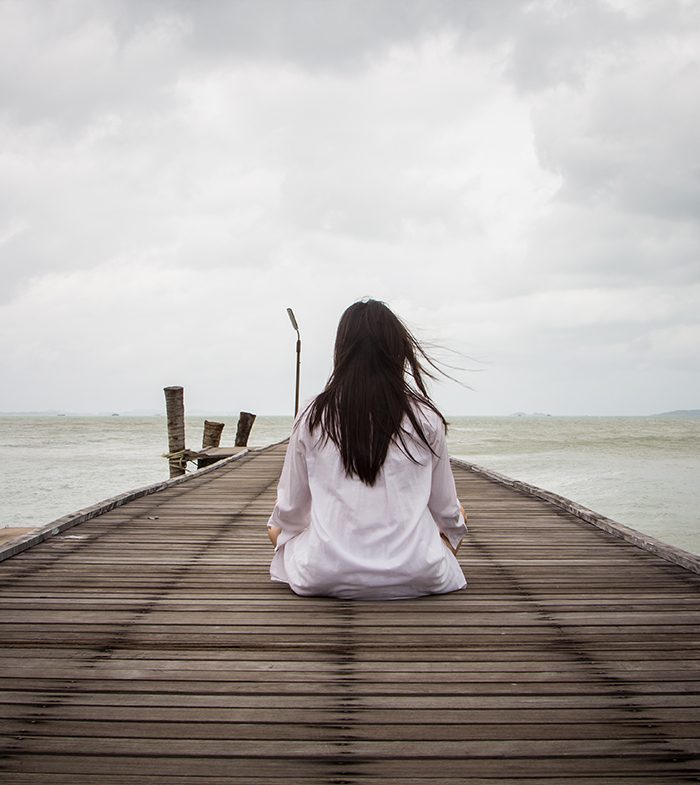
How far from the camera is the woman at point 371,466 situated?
9.14 feet

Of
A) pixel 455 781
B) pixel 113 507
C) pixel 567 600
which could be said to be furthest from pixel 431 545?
pixel 113 507

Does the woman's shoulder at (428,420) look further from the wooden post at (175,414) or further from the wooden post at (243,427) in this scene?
the wooden post at (243,427)

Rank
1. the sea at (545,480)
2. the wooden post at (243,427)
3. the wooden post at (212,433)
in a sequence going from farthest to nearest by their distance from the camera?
the wooden post at (243,427) → the wooden post at (212,433) → the sea at (545,480)

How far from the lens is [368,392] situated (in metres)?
2.80

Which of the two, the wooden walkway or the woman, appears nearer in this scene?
the wooden walkway

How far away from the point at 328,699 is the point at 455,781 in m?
0.52

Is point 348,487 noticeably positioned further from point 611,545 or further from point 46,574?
point 611,545

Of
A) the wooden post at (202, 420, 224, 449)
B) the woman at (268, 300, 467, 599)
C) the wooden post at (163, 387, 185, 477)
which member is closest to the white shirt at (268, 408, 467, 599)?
the woman at (268, 300, 467, 599)

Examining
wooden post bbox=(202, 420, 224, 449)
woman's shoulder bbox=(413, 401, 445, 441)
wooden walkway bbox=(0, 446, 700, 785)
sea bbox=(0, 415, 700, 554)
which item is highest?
woman's shoulder bbox=(413, 401, 445, 441)

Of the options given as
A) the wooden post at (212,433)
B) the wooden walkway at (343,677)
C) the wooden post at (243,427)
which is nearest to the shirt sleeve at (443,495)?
the wooden walkway at (343,677)

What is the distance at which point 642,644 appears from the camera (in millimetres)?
2436

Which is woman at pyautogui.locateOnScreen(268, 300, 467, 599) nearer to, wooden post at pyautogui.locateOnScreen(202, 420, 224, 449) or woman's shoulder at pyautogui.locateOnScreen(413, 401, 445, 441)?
woman's shoulder at pyautogui.locateOnScreen(413, 401, 445, 441)

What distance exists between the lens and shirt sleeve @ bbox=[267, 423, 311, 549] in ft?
9.75

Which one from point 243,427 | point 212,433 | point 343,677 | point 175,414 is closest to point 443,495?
point 343,677
